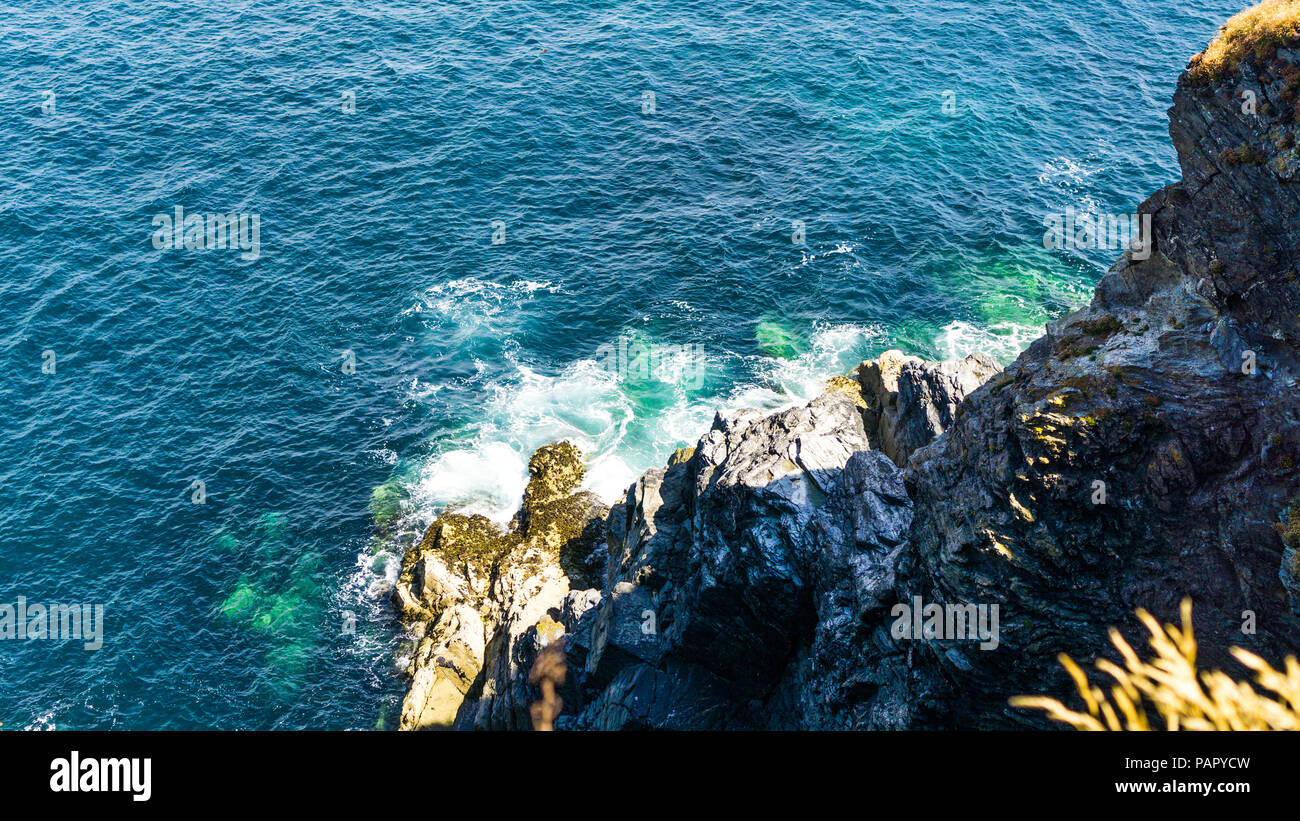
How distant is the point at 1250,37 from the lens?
2559 centimetres

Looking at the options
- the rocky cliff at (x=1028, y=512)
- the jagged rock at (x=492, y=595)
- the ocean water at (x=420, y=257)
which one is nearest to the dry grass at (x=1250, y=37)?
the rocky cliff at (x=1028, y=512)

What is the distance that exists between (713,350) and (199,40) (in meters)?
88.1

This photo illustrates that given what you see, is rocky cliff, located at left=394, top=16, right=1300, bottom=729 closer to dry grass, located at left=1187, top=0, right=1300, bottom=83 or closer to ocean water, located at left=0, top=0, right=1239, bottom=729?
dry grass, located at left=1187, top=0, right=1300, bottom=83

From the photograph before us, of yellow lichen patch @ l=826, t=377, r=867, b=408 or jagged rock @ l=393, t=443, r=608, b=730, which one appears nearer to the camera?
jagged rock @ l=393, t=443, r=608, b=730

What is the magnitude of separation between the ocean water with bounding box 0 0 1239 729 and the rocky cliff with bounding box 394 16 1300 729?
72.9 feet

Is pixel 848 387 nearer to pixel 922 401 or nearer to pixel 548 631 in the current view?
pixel 922 401

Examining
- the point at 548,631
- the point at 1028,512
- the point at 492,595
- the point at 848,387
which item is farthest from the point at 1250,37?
the point at 492,595

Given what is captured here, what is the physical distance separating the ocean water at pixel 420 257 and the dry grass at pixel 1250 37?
47.3 m

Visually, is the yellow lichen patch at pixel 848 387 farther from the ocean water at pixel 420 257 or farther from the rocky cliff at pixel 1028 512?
the rocky cliff at pixel 1028 512

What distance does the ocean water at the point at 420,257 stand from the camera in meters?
62.3

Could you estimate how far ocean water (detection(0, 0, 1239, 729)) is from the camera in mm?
62312

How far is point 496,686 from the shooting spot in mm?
52844

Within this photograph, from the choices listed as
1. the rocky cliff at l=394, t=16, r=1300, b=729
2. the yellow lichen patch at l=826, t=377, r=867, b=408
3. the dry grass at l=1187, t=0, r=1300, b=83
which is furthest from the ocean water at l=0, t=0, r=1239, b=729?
the dry grass at l=1187, t=0, r=1300, b=83
